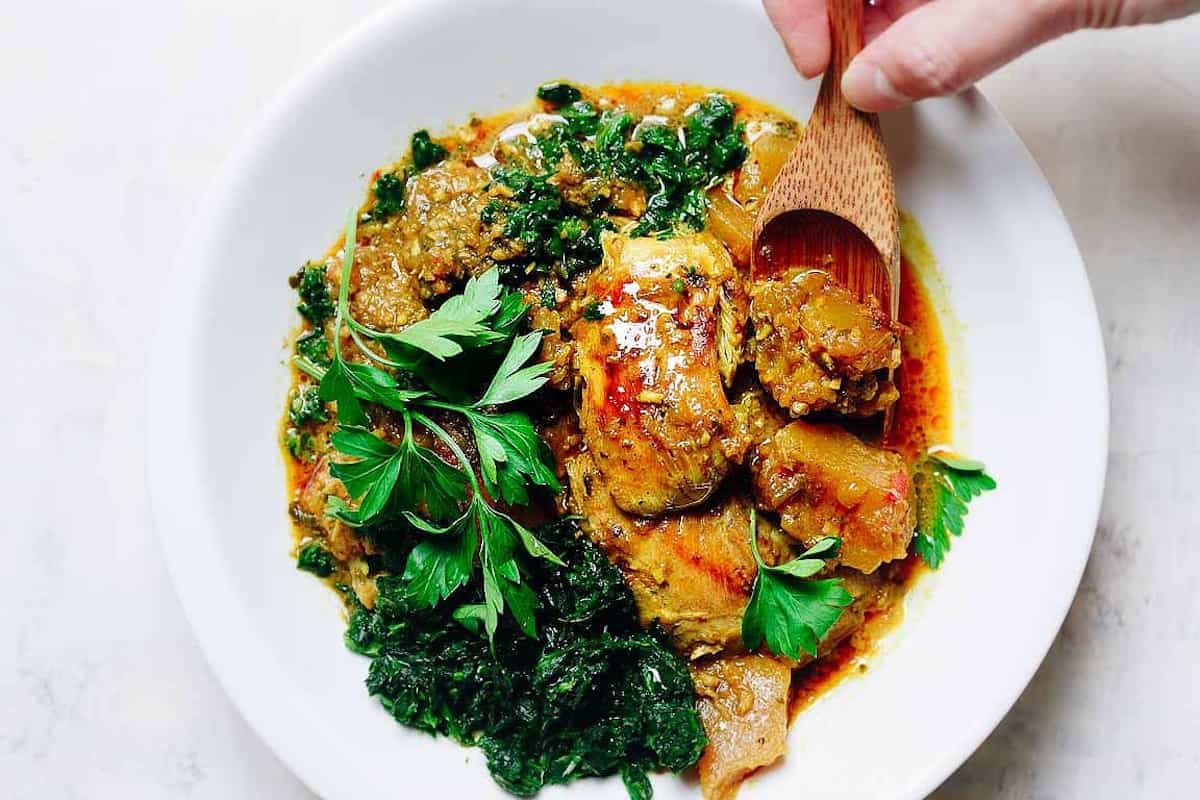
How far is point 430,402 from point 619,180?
4.29 feet

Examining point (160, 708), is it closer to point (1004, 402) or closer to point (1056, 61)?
point (1004, 402)

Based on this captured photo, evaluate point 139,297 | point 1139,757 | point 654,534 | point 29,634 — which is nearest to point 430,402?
point 654,534

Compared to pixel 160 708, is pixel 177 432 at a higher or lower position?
higher

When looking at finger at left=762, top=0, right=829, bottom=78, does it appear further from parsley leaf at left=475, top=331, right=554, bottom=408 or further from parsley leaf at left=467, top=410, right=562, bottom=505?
parsley leaf at left=467, top=410, right=562, bottom=505

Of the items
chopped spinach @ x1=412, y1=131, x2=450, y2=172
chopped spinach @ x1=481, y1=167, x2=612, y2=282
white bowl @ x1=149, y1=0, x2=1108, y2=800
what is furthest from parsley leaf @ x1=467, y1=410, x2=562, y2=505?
chopped spinach @ x1=412, y1=131, x2=450, y2=172

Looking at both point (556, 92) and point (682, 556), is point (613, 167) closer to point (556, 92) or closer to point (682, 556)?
point (556, 92)

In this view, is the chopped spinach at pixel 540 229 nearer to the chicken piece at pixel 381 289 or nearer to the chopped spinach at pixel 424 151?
the chopped spinach at pixel 424 151

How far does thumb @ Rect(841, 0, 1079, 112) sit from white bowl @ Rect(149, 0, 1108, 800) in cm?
34

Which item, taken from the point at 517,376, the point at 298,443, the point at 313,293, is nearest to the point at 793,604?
the point at 517,376

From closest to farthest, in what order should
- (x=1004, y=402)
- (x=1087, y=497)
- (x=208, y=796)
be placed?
(x=1087, y=497)
(x=1004, y=402)
(x=208, y=796)

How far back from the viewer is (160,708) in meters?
4.57

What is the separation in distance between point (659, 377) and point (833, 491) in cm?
82

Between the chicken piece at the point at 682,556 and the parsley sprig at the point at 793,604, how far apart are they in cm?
11

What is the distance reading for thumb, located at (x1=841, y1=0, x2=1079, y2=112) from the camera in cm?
348
